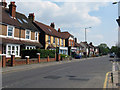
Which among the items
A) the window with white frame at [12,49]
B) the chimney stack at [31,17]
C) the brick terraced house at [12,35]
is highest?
the chimney stack at [31,17]

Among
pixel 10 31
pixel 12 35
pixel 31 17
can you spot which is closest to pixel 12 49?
pixel 12 35

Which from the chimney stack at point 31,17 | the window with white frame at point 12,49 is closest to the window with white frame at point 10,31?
the window with white frame at point 12,49

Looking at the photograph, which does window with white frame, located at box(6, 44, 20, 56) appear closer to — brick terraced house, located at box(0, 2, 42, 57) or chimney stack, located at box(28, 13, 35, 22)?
brick terraced house, located at box(0, 2, 42, 57)

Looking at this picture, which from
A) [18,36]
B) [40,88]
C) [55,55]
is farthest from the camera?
[55,55]

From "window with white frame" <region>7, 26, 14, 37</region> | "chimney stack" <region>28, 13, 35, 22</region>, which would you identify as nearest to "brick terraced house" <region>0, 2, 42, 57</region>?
"window with white frame" <region>7, 26, 14, 37</region>

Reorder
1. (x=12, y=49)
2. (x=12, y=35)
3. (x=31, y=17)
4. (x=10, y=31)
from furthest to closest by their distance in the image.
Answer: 1. (x=31, y=17)
2. (x=12, y=35)
3. (x=10, y=31)
4. (x=12, y=49)

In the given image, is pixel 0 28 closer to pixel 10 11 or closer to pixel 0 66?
pixel 10 11

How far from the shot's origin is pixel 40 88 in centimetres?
718

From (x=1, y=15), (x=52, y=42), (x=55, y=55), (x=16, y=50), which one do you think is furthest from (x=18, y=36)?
(x=52, y=42)

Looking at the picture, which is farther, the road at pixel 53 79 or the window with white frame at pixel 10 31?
the window with white frame at pixel 10 31

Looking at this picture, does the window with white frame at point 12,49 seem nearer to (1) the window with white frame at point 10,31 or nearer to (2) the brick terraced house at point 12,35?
(2) the brick terraced house at point 12,35

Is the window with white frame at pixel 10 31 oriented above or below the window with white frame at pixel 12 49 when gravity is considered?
above

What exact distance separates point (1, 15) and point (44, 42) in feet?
43.3

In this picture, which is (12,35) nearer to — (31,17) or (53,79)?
(31,17)
